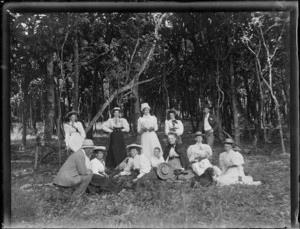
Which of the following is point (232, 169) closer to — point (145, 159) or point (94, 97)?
point (145, 159)

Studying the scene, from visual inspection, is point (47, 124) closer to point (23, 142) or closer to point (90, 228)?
point (23, 142)

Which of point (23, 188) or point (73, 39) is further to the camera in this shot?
point (73, 39)

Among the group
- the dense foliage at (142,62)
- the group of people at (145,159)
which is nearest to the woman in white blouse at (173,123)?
the group of people at (145,159)

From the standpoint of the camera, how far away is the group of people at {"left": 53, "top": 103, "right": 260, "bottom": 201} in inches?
249

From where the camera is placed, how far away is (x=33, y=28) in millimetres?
5809

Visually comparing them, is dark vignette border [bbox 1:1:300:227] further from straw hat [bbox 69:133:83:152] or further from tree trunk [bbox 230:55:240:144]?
tree trunk [bbox 230:55:240:144]

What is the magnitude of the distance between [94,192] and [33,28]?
9.98 feet

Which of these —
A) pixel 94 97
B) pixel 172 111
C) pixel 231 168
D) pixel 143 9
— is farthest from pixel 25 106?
pixel 231 168

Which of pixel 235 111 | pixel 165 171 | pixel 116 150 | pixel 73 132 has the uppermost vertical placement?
pixel 235 111

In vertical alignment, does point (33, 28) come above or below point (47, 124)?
above

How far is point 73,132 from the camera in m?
7.14

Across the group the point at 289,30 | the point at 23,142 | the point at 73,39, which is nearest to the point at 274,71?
the point at 289,30

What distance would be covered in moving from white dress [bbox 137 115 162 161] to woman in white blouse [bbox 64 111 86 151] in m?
1.37

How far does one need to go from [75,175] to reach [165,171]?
1.76m
